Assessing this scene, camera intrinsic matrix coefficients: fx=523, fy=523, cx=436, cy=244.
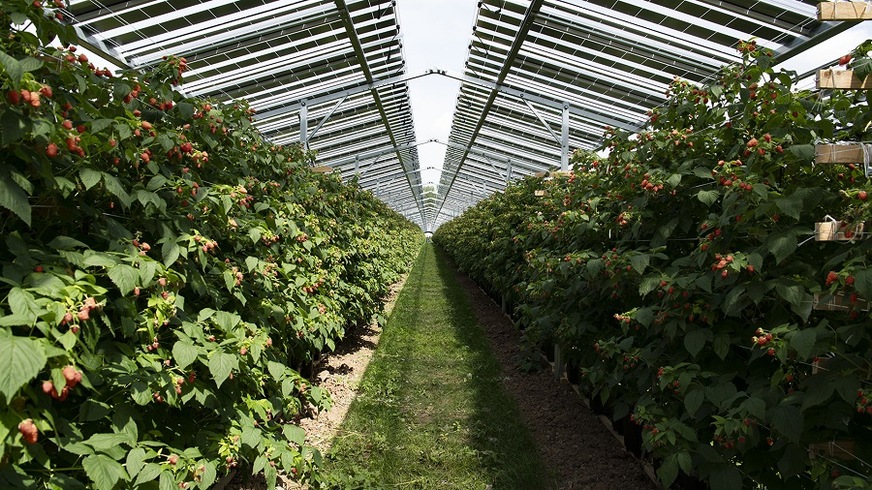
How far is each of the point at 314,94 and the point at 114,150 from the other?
10125mm

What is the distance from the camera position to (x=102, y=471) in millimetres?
1537

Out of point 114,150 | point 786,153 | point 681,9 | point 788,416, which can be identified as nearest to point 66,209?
point 114,150

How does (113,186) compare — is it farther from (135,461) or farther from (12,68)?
(135,461)

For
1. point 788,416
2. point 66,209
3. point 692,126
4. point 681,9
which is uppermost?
point 681,9

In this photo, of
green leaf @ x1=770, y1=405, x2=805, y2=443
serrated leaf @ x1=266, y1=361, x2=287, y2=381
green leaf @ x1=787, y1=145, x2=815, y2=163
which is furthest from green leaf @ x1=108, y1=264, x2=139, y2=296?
green leaf @ x1=787, y1=145, x2=815, y2=163

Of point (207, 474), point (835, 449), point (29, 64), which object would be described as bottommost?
point (207, 474)

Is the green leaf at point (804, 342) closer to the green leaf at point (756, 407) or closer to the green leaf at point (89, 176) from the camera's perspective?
the green leaf at point (756, 407)

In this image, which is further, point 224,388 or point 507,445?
point 507,445

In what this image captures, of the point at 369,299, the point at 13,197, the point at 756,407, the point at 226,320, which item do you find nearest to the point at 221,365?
the point at 226,320

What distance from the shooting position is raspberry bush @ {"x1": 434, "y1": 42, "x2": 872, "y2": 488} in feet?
5.84

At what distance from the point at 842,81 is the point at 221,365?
8.19 feet

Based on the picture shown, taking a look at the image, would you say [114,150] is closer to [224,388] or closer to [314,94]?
[224,388]

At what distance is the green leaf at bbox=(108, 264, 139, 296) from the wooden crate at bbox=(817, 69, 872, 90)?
2427mm

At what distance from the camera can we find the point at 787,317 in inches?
82.7
